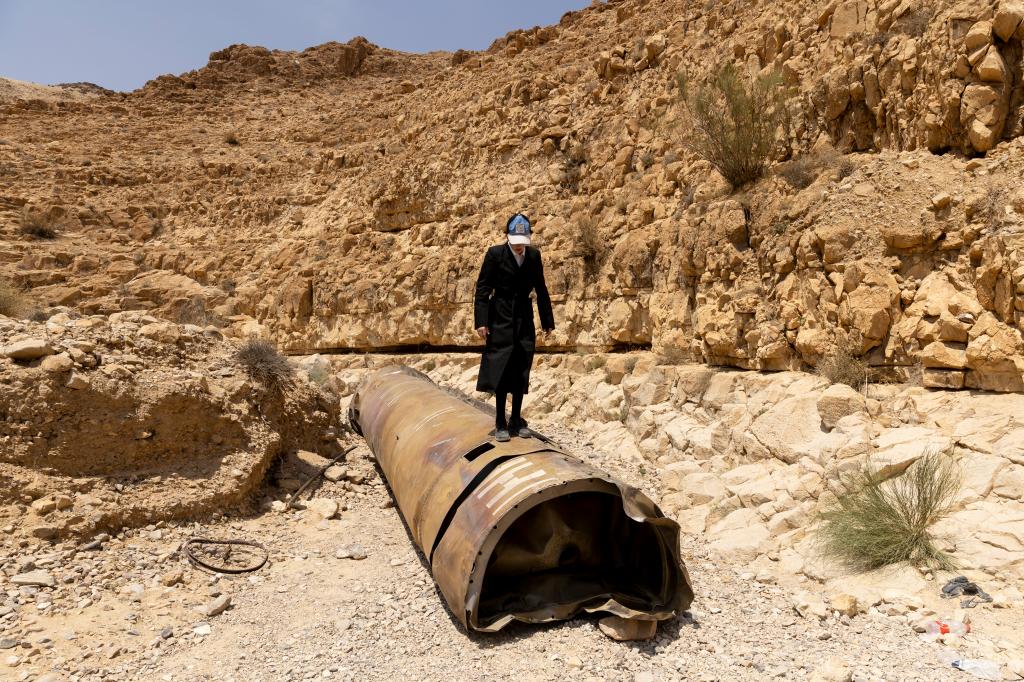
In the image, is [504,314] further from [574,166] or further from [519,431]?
[574,166]

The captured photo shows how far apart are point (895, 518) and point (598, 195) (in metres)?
9.33

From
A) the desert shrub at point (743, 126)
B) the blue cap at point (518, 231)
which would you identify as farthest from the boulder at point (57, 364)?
the desert shrub at point (743, 126)

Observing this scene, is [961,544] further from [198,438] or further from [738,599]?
[198,438]

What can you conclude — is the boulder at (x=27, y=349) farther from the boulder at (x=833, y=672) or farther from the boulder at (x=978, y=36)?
the boulder at (x=978, y=36)

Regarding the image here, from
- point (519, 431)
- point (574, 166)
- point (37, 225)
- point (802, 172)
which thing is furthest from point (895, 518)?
point (37, 225)

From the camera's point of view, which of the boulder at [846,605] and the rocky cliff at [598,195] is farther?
the rocky cliff at [598,195]

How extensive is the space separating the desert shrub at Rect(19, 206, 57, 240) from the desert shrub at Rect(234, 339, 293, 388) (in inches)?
702

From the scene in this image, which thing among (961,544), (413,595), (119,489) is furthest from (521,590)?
(119,489)

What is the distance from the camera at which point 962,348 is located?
5230mm

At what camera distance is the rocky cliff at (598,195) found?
19.2ft

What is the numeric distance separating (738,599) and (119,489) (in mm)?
5025

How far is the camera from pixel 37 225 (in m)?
20.3

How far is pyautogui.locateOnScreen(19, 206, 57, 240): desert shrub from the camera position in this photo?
20016mm

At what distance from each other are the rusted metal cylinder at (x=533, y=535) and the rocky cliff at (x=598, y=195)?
3.20 meters
